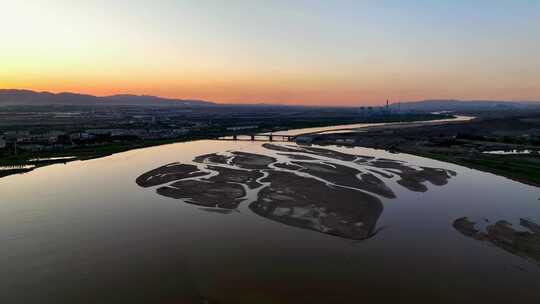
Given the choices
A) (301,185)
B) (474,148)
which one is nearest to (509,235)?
(301,185)

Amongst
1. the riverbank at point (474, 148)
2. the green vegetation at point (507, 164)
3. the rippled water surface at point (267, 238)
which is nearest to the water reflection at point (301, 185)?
the rippled water surface at point (267, 238)

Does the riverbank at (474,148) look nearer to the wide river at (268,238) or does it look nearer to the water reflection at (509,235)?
the wide river at (268,238)

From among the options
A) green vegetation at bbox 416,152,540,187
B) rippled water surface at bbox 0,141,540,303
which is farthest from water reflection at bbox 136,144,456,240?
green vegetation at bbox 416,152,540,187

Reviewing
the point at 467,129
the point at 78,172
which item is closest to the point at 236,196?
the point at 78,172

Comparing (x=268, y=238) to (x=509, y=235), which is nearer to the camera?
(x=268, y=238)

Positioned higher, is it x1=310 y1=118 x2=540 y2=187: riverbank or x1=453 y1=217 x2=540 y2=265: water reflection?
x1=310 y1=118 x2=540 y2=187: riverbank

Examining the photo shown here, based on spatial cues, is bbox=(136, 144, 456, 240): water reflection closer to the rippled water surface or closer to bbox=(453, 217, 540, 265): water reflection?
the rippled water surface

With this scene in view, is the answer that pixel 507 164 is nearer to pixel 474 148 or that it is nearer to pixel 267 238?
pixel 474 148
